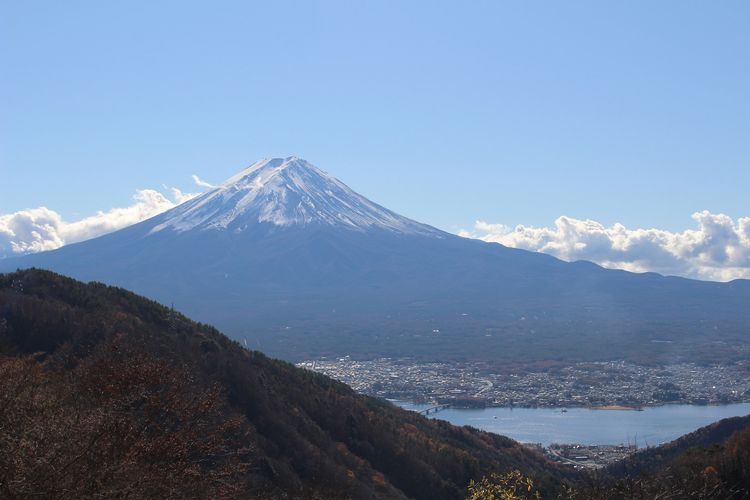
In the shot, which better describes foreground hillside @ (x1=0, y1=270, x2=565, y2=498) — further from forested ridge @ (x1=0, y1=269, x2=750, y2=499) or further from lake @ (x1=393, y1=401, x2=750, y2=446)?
lake @ (x1=393, y1=401, x2=750, y2=446)

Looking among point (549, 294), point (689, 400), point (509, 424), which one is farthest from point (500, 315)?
point (509, 424)

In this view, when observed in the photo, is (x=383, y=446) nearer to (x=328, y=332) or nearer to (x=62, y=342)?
(x=62, y=342)

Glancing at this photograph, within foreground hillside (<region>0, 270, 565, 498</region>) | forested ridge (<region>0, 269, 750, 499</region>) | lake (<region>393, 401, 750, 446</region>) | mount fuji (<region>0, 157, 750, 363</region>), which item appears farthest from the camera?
mount fuji (<region>0, 157, 750, 363</region>)

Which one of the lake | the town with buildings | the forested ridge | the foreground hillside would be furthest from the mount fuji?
the forested ridge

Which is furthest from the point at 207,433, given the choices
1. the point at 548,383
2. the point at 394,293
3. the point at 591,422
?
the point at 394,293

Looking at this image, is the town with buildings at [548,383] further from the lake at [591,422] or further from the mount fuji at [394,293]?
the mount fuji at [394,293]

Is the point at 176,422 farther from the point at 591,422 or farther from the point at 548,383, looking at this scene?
the point at 548,383

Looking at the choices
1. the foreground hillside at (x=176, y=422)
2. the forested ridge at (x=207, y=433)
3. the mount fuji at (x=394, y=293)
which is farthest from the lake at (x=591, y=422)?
the mount fuji at (x=394, y=293)
